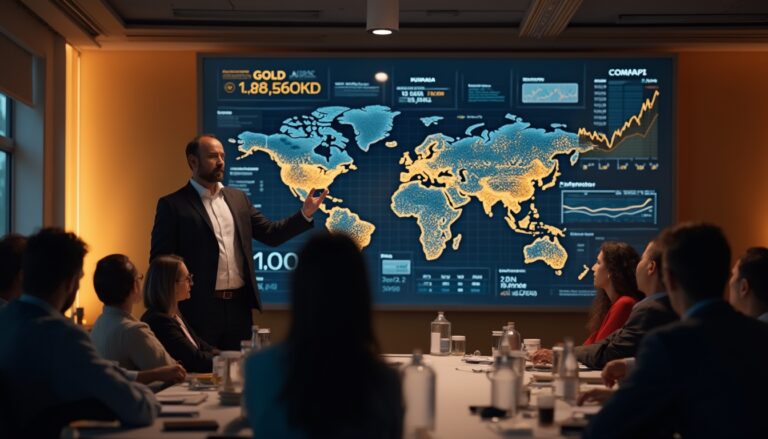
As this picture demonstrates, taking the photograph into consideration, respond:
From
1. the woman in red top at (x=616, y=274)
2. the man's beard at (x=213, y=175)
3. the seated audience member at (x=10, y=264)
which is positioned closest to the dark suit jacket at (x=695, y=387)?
the seated audience member at (x=10, y=264)

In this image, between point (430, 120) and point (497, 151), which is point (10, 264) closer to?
point (430, 120)

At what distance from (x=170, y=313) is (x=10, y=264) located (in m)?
0.85

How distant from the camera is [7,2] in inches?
220

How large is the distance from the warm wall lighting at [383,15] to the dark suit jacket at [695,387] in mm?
3131

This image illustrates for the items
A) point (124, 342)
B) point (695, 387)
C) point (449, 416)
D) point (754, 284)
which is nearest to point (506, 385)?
point (449, 416)

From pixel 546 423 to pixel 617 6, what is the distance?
407 centimetres

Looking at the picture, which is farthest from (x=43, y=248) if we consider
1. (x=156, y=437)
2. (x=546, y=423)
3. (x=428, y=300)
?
(x=428, y=300)

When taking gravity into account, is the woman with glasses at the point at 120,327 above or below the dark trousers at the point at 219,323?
above

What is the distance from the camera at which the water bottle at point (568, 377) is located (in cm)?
316

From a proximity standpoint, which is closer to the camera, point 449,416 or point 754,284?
point 449,416

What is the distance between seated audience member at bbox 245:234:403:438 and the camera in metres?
1.74

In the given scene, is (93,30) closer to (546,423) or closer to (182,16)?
(182,16)

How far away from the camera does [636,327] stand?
3.88m

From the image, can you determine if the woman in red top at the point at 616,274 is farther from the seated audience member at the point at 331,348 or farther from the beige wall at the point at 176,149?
the seated audience member at the point at 331,348
